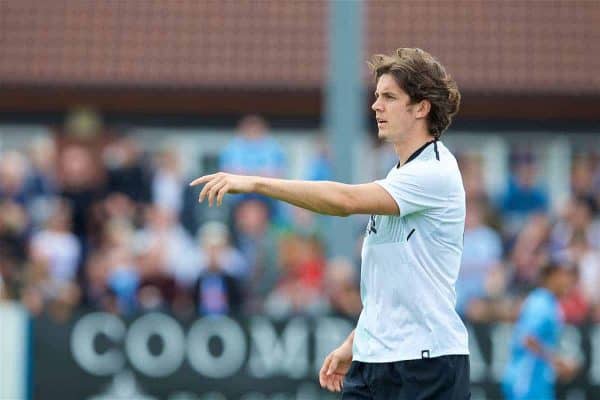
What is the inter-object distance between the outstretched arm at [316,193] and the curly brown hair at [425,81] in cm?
46

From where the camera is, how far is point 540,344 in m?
11.4

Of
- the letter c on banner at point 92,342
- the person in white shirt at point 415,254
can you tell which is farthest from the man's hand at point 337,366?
the letter c on banner at point 92,342

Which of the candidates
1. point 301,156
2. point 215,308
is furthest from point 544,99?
point 215,308

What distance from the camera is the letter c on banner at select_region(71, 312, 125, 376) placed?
12.5 meters

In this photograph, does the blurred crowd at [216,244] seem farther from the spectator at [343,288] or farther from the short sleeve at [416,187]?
the short sleeve at [416,187]

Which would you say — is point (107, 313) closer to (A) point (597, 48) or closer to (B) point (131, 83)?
(B) point (131, 83)

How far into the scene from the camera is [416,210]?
18.7 feet

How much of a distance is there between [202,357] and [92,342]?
38.1 inches

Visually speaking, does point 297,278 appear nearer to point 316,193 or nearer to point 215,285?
point 215,285

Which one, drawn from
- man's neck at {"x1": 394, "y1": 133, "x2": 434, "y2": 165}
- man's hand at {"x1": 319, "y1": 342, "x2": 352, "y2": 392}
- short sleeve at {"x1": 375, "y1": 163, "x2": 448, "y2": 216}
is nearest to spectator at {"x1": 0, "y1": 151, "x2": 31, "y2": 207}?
man's hand at {"x1": 319, "y1": 342, "x2": 352, "y2": 392}

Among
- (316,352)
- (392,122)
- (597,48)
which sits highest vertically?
(597,48)

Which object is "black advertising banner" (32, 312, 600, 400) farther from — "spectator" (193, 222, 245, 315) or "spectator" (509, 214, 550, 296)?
"spectator" (509, 214, 550, 296)

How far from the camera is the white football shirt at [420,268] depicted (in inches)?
226

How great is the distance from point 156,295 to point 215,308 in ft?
1.92
